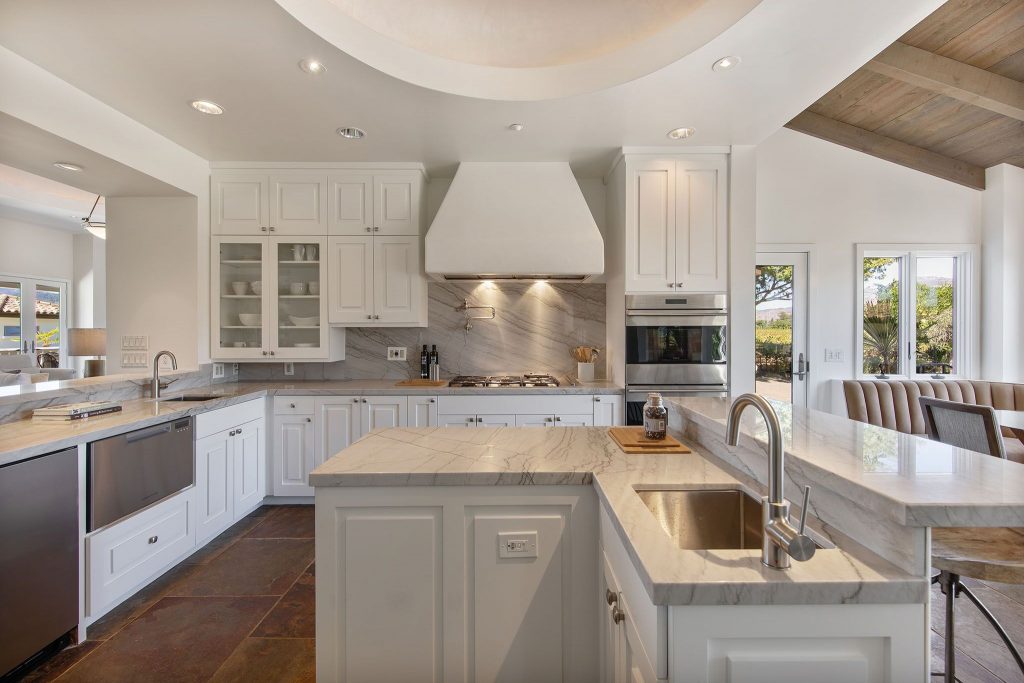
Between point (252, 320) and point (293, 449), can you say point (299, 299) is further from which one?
point (293, 449)

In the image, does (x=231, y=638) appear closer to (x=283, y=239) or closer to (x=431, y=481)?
(x=431, y=481)

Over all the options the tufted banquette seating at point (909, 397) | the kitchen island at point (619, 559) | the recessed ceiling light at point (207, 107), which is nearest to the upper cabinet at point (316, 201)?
the recessed ceiling light at point (207, 107)

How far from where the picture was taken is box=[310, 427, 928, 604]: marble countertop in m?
0.80

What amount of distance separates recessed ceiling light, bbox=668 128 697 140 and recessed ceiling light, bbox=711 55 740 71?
27.7 inches

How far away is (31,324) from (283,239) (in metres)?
6.32

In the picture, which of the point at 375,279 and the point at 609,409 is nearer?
the point at 609,409

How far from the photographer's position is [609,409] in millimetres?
3254

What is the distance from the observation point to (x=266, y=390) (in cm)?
328

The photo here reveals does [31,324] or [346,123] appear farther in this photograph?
[31,324]

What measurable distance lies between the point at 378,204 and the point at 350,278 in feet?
2.01

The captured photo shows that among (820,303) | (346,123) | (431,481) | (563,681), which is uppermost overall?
(346,123)

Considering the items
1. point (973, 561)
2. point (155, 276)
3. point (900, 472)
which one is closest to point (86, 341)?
point (155, 276)

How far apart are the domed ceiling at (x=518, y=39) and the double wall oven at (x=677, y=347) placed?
149 centimetres

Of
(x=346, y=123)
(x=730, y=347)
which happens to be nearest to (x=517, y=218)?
(x=346, y=123)
